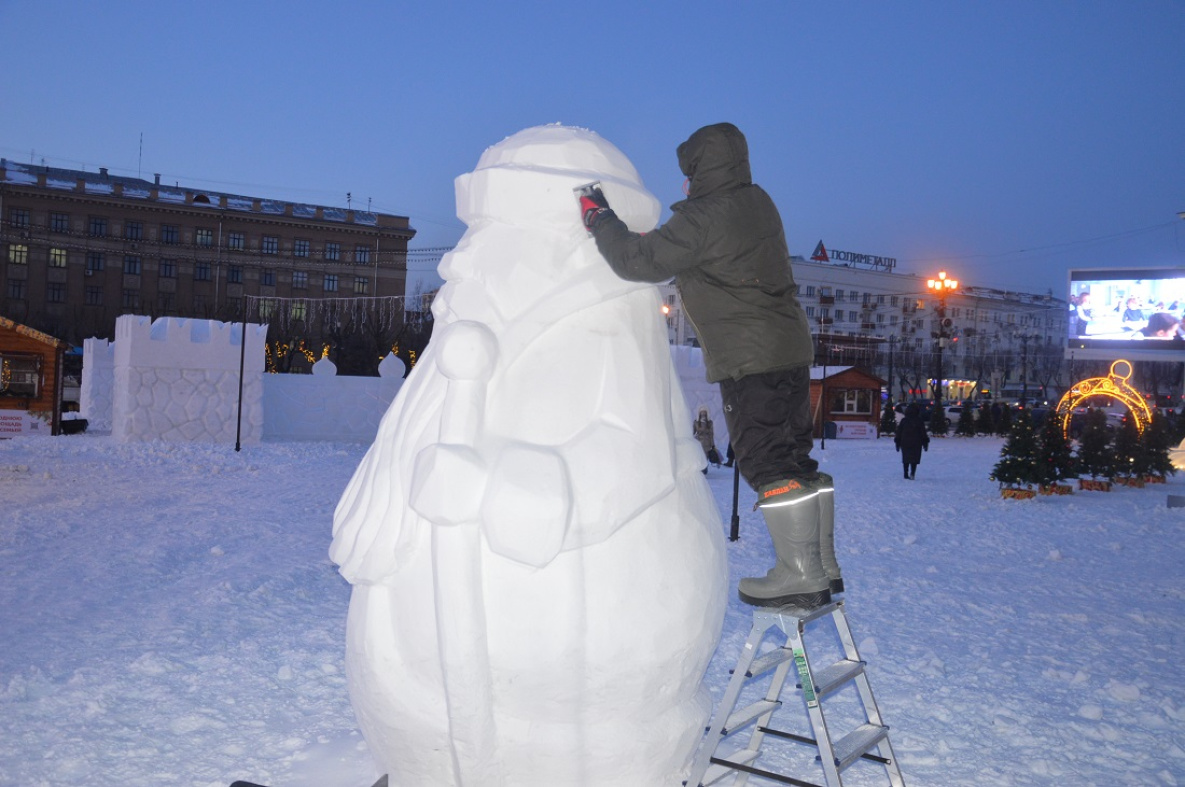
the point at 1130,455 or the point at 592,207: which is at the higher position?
the point at 592,207

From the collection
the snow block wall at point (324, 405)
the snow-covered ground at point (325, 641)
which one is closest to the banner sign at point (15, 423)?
the snow block wall at point (324, 405)

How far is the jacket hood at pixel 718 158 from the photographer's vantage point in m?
3.22

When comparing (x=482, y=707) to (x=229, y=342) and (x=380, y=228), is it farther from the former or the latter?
(x=380, y=228)

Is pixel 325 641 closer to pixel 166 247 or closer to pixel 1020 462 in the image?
pixel 1020 462

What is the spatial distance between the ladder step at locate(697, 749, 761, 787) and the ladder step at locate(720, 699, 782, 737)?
0.33ft

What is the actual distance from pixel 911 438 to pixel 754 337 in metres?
15.6

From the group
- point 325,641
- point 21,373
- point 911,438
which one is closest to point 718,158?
point 325,641

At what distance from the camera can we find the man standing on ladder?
10.3 ft

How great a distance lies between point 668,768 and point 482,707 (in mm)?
756

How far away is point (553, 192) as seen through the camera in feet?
10.3

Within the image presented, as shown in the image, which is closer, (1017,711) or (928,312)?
(1017,711)

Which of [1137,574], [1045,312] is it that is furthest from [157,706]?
[1045,312]

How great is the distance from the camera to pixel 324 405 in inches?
860

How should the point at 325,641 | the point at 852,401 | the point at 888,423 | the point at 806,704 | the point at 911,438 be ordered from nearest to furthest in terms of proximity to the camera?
the point at 806,704 < the point at 325,641 < the point at 911,438 < the point at 852,401 < the point at 888,423
